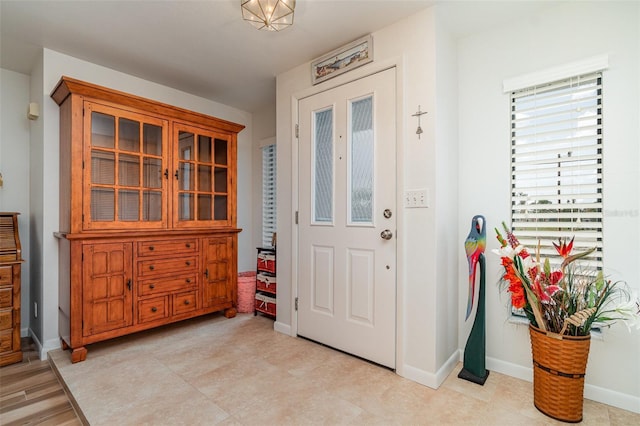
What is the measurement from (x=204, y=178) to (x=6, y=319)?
6.06ft

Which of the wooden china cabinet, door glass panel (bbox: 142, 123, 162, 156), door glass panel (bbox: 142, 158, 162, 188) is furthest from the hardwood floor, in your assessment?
door glass panel (bbox: 142, 123, 162, 156)

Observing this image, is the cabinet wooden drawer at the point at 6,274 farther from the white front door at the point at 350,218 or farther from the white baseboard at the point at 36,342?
the white front door at the point at 350,218

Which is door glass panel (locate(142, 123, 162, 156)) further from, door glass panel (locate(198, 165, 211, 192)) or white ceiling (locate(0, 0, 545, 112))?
white ceiling (locate(0, 0, 545, 112))

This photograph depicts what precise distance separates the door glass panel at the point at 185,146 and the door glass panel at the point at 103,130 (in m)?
0.54

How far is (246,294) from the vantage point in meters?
3.56

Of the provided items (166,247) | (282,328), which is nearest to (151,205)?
(166,247)

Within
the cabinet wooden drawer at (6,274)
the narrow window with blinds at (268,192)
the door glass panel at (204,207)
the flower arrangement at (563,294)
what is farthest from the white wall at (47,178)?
the flower arrangement at (563,294)

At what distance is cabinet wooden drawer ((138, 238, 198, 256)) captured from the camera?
2680 millimetres

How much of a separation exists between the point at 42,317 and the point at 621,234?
4.16m

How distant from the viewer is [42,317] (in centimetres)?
258

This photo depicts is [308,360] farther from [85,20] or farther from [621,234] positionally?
[85,20]

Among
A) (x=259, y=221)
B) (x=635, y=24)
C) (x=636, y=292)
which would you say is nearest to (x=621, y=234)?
(x=636, y=292)

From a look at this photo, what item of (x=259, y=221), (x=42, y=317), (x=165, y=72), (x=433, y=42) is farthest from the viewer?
(x=259, y=221)

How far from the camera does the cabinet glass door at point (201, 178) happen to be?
2.98 m
